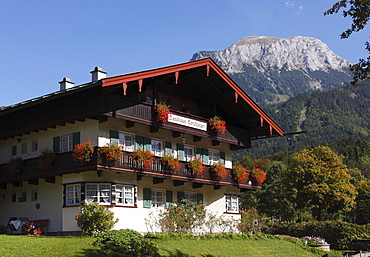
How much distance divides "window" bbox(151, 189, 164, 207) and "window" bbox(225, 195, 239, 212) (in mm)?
6321

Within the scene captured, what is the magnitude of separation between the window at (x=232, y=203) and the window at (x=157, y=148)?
6.80m

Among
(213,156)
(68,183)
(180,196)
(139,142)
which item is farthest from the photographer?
(213,156)

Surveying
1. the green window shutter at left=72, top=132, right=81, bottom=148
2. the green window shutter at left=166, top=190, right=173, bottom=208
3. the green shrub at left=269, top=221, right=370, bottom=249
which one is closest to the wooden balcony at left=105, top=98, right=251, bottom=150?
the green window shutter at left=72, top=132, right=81, bottom=148

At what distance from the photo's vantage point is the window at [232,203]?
33.3 m

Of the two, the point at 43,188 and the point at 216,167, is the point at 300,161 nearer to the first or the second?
the point at 216,167

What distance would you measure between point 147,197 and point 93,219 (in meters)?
4.79

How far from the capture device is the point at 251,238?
27.2 metres

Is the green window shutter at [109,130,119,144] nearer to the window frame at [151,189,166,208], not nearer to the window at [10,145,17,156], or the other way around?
the window frame at [151,189,166,208]

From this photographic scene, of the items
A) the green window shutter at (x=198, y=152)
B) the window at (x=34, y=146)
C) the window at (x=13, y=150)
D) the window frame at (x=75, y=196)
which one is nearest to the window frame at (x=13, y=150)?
the window at (x=13, y=150)

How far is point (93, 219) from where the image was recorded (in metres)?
22.7

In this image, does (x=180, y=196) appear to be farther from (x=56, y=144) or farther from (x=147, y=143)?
(x=56, y=144)

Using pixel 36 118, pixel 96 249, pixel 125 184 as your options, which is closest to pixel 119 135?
pixel 125 184

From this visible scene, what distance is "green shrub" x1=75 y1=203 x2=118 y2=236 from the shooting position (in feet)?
74.1

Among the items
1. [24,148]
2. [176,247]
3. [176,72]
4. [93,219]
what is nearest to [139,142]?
[176,72]
